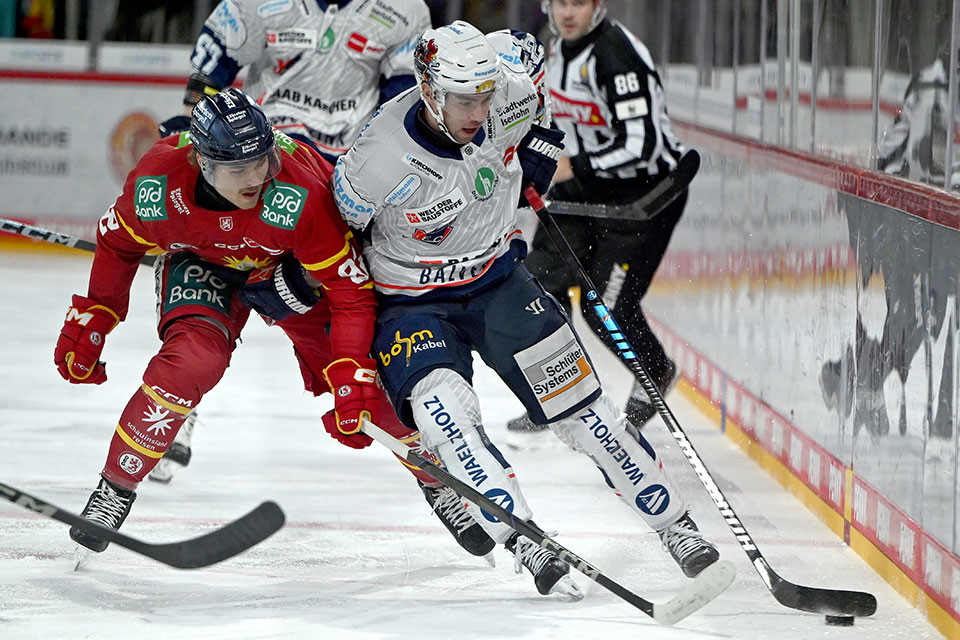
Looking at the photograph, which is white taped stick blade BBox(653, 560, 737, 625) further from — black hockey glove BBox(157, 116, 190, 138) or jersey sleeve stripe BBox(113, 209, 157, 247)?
black hockey glove BBox(157, 116, 190, 138)

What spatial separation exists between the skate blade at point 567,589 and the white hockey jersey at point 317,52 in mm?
1837

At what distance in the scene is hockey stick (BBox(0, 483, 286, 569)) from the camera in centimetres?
258

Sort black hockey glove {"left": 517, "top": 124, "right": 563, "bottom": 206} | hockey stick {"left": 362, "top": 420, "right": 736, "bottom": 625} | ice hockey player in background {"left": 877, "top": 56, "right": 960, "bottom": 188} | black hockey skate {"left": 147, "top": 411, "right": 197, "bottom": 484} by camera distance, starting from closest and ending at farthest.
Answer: hockey stick {"left": 362, "top": 420, "right": 736, "bottom": 625}
ice hockey player in background {"left": 877, "top": 56, "right": 960, "bottom": 188}
black hockey glove {"left": 517, "top": 124, "right": 563, "bottom": 206}
black hockey skate {"left": 147, "top": 411, "right": 197, "bottom": 484}

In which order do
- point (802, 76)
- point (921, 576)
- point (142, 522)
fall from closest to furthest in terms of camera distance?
point (921, 576) → point (142, 522) → point (802, 76)

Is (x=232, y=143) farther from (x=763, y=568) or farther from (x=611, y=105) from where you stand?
(x=611, y=105)

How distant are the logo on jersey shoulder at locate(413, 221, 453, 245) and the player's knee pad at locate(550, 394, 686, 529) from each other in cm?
45

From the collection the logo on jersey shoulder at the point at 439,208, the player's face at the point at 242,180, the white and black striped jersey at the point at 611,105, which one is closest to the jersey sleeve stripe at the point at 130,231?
the player's face at the point at 242,180

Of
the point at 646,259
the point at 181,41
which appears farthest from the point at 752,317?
the point at 181,41

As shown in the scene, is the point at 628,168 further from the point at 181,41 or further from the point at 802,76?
the point at 181,41

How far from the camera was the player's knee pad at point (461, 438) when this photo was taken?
2.83 m

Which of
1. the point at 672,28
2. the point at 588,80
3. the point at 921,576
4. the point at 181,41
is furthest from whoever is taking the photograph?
the point at 181,41

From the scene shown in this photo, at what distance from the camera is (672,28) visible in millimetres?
6219

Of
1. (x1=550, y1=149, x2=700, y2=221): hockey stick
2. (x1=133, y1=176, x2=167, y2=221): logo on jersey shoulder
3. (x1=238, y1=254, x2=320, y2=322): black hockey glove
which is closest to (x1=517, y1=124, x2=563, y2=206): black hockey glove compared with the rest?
(x1=238, y1=254, x2=320, y2=322): black hockey glove

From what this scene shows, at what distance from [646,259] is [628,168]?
0.29 metres
